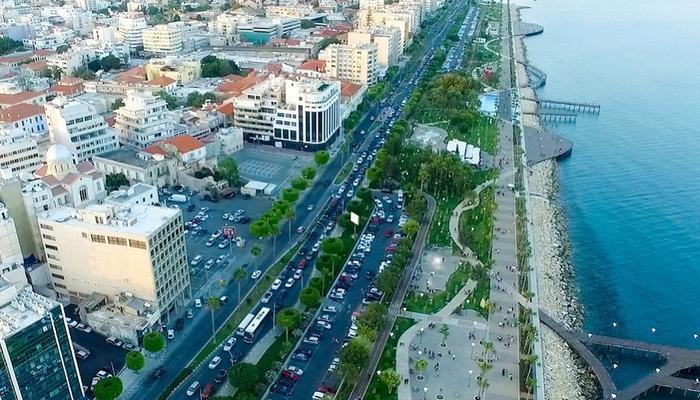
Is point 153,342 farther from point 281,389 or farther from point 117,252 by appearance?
point 281,389

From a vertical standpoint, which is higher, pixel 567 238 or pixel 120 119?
pixel 120 119

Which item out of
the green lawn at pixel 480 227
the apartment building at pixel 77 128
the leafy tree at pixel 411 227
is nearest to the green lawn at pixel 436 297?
the green lawn at pixel 480 227

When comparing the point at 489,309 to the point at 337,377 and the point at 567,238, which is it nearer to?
the point at 337,377

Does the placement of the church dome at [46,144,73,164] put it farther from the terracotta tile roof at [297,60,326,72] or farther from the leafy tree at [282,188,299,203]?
the terracotta tile roof at [297,60,326,72]

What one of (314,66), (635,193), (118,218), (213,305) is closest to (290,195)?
(213,305)

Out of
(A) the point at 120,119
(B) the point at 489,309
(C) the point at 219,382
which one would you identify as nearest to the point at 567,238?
(B) the point at 489,309
